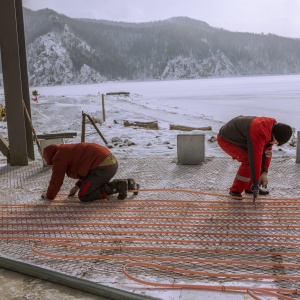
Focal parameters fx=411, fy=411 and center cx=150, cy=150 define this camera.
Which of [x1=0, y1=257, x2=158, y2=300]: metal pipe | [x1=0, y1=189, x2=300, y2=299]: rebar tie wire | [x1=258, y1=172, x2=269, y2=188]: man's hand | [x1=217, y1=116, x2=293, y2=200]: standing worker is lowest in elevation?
[x1=0, y1=189, x2=300, y2=299]: rebar tie wire

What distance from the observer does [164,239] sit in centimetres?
340

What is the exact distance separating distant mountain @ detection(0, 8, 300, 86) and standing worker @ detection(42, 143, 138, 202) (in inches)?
5054

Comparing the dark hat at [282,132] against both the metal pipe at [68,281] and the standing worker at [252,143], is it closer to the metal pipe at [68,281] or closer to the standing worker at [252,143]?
the standing worker at [252,143]

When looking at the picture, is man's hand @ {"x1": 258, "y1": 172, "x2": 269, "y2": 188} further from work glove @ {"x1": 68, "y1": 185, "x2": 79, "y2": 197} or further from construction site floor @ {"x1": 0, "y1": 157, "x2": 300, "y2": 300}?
work glove @ {"x1": 68, "y1": 185, "x2": 79, "y2": 197}

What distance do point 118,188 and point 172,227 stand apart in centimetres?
108

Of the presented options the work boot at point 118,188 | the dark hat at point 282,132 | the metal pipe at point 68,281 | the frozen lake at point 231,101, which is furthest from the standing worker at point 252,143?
the frozen lake at point 231,101

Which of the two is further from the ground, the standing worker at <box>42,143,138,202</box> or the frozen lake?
the standing worker at <box>42,143,138,202</box>

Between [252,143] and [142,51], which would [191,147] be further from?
[142,51]

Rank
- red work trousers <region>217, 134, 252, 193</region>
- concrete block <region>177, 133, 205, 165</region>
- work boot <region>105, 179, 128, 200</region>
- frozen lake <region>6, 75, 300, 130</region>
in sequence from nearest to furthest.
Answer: red work trousers <region>217, 134, 252, 193</region> < work boot <region>105, 179, 128, 200</region> < concrete block <region>177, 133, 205, 165</region> < frozen lake <region>6, 75, 300, 130</region>

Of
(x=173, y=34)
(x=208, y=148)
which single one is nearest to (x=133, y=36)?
(x=173, y=34)

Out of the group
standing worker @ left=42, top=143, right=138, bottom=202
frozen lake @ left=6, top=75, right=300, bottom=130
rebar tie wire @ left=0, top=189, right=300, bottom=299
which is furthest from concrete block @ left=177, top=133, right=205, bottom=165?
frozen lake @ left=6, top=75, right=300, bottom=130

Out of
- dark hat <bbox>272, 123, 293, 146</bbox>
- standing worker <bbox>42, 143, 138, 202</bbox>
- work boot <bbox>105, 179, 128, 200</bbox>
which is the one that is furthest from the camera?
work boot <bbox>105, 179, 128, 200</bbox>

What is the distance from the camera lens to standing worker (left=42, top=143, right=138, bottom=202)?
4.36 meters

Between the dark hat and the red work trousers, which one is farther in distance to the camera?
the red work trousers
